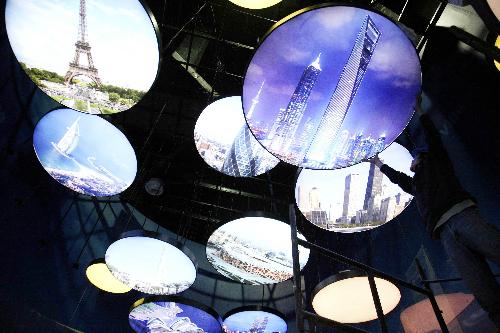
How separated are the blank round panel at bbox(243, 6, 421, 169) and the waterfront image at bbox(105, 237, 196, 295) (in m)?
2.73

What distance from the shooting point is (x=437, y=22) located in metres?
4.59

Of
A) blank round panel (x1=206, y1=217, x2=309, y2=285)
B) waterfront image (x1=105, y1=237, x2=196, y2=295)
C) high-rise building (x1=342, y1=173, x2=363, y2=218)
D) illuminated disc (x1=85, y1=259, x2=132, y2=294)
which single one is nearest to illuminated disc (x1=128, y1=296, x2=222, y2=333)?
waterfront image (x1=105, y1=237, x2=196, y2=295)

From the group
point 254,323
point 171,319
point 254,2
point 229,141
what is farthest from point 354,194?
point 171,319

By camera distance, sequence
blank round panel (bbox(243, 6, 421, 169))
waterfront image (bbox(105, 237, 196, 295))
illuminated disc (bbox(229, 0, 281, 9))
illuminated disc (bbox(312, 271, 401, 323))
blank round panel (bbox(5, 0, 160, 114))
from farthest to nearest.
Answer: waterfront image (bbox(105, 237, 196, 295)), illuminated disc (bbox(312, 271, 401, 323)), illuminated disc (bbox(229, 0, 281, 9)), blank round panel (bbox(5, 0, 160, 114)), blank round panel (bbox(243, 6, 421, 169))

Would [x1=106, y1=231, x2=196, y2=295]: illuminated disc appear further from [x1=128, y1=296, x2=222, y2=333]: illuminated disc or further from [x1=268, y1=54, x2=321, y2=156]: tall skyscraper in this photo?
[x1=268, y1=54, x2=321, y2=156]: tall skyscraper

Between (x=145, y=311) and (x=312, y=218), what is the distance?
3.30 m

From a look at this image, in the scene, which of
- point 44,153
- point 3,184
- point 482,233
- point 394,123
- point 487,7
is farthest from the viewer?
point 3,184

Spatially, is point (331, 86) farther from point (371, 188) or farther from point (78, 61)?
point (78, 61)

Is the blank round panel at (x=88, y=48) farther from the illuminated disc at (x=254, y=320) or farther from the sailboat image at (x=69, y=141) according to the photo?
the illuminated disc at (x=254, y=320)

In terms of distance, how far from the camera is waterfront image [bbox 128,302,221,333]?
5.55 m

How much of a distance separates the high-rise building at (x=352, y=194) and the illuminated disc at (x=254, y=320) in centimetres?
273

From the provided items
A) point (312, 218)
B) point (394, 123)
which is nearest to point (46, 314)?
point (312, 218)

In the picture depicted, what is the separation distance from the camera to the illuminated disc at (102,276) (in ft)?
23.0

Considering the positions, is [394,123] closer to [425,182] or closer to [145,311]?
[425,182]
